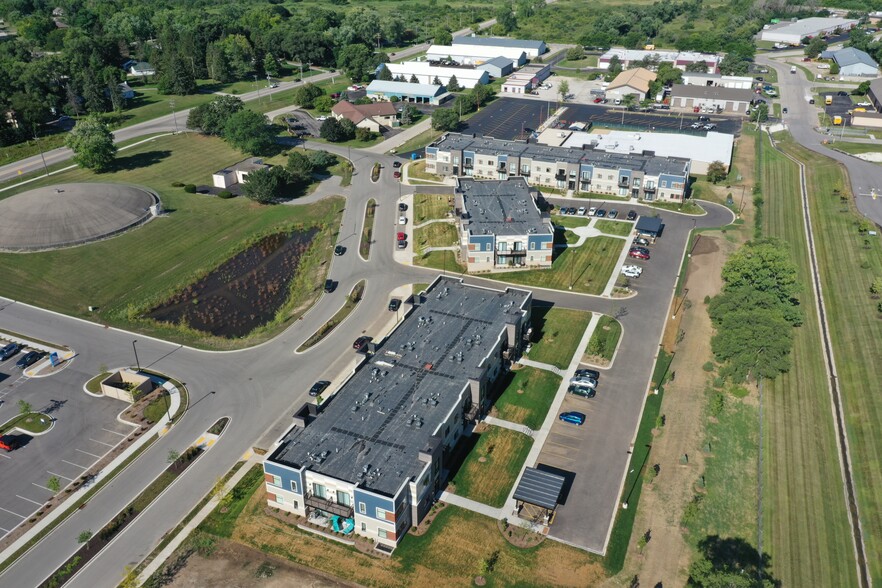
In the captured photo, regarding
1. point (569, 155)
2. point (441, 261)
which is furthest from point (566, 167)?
point (441, 261)

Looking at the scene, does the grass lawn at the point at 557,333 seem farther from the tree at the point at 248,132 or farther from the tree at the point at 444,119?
the tree at the point at 444,119

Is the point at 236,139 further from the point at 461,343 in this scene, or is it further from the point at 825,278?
the point at 825,278

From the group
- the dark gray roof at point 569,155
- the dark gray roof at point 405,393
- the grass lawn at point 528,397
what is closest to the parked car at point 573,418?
the grass lawn at point 528,397

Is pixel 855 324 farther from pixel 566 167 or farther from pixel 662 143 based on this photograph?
pixel 662 143

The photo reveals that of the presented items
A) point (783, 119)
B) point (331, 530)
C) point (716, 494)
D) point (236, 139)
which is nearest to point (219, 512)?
point (331, 530)

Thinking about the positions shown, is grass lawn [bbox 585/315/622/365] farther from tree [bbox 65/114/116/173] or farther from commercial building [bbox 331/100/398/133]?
tree [bbox 65/114/116/173]

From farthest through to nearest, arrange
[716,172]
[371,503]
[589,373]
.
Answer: [716,172]
[589,373]
[371,503]

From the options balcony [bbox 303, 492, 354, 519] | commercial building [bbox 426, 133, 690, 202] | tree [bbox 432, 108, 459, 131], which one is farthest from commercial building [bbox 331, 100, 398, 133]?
balcony [bbox 303, 492, 354, 519]
